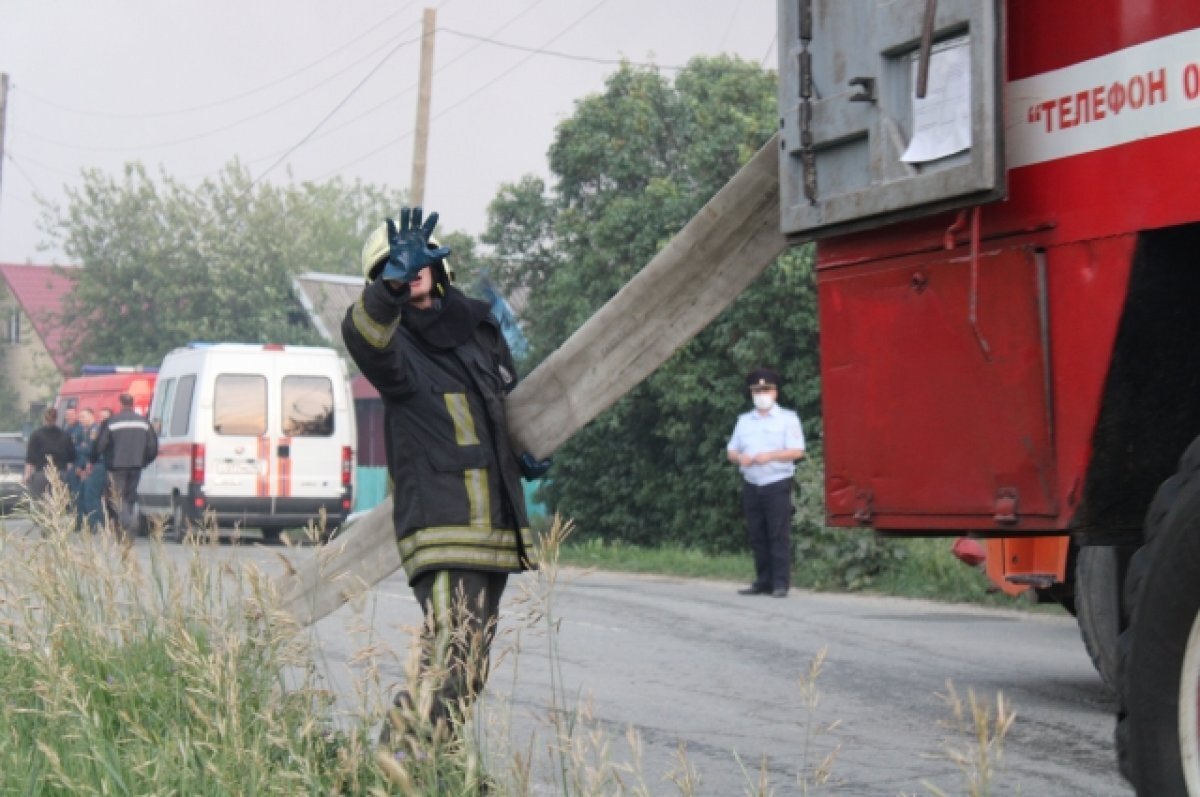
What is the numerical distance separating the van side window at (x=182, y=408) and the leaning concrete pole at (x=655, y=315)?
62.9 ft

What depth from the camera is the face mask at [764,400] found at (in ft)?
49.6

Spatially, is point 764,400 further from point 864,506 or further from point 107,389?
point 107,389

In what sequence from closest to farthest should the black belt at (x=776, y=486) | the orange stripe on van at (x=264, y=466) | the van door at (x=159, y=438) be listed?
the black belt at (x=776, y=486) < the orange stripe on van at (x=264, y=466) < the van door at (x=159, y=438)

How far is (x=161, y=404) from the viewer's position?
2509 centimetres

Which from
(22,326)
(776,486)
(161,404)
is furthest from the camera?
(22,326)

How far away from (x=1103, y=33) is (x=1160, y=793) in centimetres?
171

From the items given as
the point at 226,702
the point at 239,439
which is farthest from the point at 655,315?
the point at 239,439

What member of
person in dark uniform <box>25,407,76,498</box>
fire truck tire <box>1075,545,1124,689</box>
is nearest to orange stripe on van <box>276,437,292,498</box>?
person in dark uniform <box>25,407,76,498</box>

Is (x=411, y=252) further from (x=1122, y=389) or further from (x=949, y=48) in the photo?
(x=1122, y=389)

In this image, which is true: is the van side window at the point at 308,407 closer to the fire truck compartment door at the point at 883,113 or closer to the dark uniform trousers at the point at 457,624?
the dark uniform trousers at the point at 457,624

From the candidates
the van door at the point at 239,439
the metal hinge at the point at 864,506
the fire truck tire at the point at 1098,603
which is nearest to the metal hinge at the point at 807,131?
the metal hinge at the point at 864,506

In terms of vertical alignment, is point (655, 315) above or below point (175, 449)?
above

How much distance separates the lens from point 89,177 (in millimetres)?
53188

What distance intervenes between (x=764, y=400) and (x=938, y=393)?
35.5 feet
